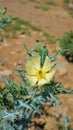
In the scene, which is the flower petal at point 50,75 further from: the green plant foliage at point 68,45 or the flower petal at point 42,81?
the green plant foliage at point 68,45

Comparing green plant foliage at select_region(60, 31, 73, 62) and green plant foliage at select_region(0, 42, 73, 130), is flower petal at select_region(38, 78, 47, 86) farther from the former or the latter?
green plant foliage at select_region(60, 31, 73, 62)

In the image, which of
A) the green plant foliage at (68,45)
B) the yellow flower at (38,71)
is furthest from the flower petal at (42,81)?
the green plant foliage at (68,45)

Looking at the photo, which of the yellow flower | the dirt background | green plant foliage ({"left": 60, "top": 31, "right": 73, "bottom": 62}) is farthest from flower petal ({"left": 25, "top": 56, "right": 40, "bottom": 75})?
green plant foliage ({"left": 60, "top": 31, "right": 73, "bottom": 62})

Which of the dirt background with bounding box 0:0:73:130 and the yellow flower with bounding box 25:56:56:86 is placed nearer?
the yellow flower with bounding box 25:56:56:86

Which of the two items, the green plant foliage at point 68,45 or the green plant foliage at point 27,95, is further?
the green plant foliage at point 68,45

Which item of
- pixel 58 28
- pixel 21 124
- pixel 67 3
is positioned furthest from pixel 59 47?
pixel 67 3

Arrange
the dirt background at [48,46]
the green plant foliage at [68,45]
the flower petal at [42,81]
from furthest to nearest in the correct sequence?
the green plant foliage at [68,45] < the dirt background at [48,46] < the flower petal at [42,81]
